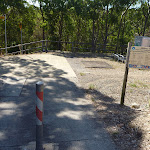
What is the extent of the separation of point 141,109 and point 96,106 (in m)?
1.19

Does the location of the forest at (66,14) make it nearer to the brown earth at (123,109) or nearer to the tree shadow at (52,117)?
the brown earth at (123,109)

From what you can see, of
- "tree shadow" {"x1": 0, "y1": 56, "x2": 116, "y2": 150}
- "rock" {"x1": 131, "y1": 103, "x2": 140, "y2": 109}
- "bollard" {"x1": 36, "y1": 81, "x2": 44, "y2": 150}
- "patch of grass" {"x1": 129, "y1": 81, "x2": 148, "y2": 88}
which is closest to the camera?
"bollard" {"x1": 36, "y1": 81, "x2": 44, "y2": 150}

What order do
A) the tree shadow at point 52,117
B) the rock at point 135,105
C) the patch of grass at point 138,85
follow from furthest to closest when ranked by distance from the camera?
the patch of grass at point 138,85 < the rock at point 135,105 < the tree shadow at point 52,117

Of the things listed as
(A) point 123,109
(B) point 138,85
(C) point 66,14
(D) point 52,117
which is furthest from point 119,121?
(C) point 66,14

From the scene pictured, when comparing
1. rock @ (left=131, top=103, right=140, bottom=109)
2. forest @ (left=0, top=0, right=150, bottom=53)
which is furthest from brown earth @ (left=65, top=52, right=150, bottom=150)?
forest @ (left=0, top=0, right=150, bottom=53)

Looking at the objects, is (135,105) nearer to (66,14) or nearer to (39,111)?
(39,111)

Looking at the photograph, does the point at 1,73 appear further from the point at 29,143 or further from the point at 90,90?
the point at 29,143

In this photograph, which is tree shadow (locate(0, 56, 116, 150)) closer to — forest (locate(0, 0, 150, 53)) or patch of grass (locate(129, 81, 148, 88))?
patch of grass (locate(129, 81, 148, 88))

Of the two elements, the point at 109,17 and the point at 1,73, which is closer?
the point at 1,73

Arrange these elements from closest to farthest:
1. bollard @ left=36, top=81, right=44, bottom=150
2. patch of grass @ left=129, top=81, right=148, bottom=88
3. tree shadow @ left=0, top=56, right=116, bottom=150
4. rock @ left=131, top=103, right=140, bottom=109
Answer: bollard @ left=36, top=81, right=44, bottom=150, tree shadow @ left=0, top=56, right=116, bottom=150, rock @ left=131, top=103, right=140, bottom=109, patch of grass @ left=129, top=81, right=148, bottom=88

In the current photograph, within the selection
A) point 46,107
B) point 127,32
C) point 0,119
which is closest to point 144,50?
point 46,107

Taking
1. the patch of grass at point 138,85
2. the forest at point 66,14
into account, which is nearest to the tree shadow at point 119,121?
the patch of grass at point 138,85

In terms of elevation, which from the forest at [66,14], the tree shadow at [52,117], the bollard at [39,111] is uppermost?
the forest at [66,14]

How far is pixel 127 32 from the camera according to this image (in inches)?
1216
